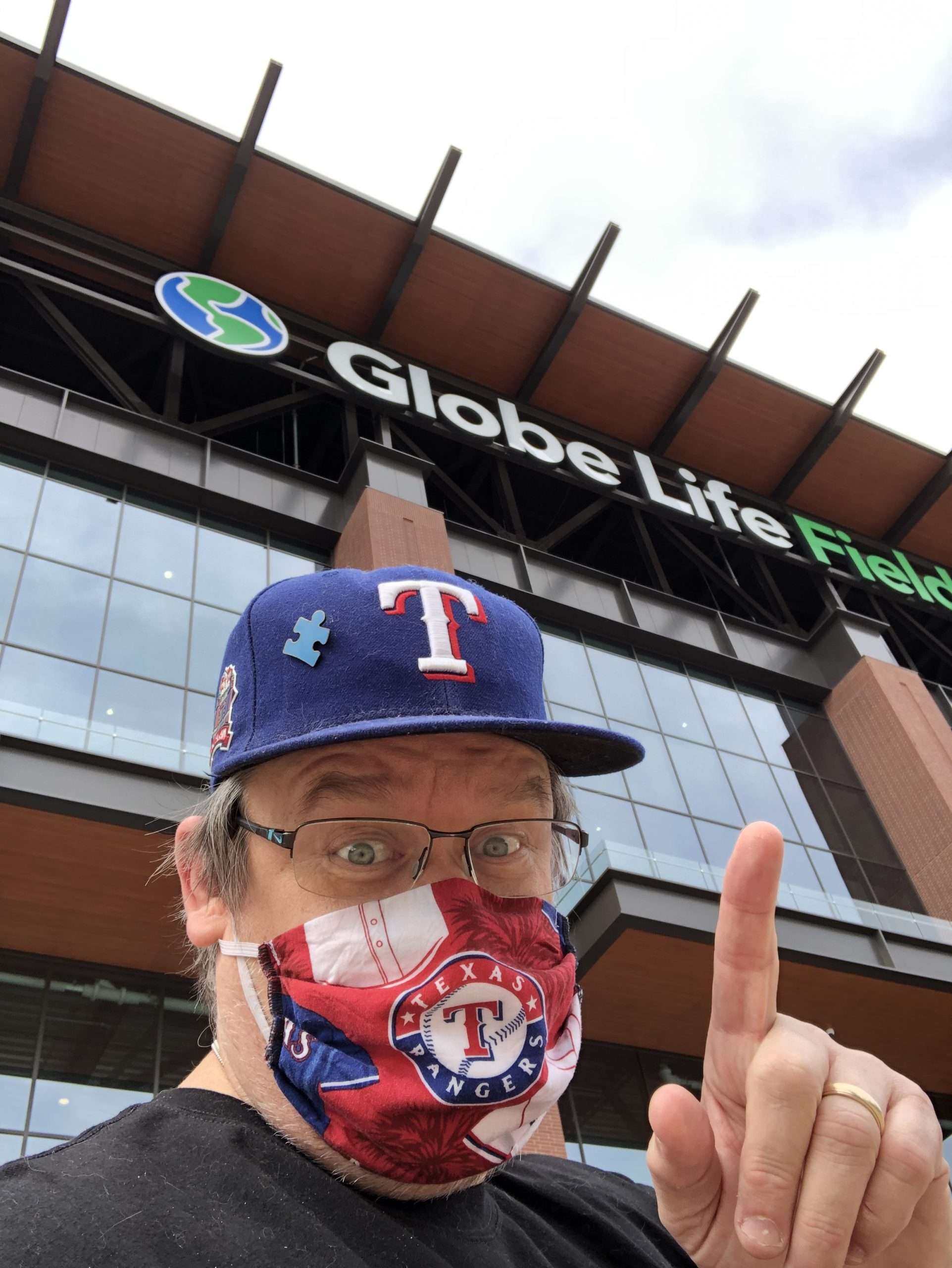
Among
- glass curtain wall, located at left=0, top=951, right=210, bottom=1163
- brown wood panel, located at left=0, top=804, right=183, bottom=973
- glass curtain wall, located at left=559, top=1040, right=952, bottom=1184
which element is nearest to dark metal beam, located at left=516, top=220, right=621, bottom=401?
glass curtain wall, located at left=559, top=1040, right=952, bottom=1184

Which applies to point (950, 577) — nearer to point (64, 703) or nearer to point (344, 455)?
point (344, 455)

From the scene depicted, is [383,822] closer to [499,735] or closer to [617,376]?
[499,735]

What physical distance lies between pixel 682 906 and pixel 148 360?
54.4 feet

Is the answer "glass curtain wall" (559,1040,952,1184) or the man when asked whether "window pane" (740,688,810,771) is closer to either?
"glass curtain wall" (559,1040,952,1184)

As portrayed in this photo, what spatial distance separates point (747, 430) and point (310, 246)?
11.4 meters

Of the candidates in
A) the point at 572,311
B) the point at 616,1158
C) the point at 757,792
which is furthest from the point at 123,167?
the point at 616,1158

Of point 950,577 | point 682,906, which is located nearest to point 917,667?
point 950,577

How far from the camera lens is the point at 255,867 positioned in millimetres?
2109

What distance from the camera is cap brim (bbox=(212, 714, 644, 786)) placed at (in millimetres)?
1912

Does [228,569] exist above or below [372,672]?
below

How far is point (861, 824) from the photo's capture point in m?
18.0

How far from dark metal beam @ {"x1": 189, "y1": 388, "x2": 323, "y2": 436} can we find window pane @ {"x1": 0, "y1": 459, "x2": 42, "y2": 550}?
351 centimetres

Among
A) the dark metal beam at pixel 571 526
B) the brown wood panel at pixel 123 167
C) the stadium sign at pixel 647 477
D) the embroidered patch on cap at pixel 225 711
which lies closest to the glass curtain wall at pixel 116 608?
the stadium sign at pixel 647 477

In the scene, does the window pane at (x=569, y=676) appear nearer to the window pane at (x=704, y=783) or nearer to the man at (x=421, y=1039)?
the window pane at (x=704, y=783)
